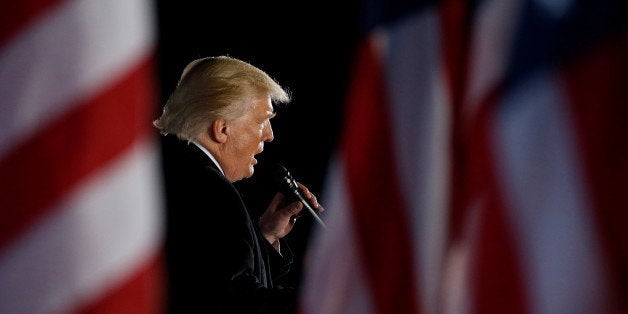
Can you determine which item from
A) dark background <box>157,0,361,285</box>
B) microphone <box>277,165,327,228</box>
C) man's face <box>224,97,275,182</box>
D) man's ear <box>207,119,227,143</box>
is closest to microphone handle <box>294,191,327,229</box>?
microphone <box>277,165,327,228</box>

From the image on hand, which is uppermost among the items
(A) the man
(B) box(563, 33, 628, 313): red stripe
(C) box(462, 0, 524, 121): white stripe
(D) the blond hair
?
(C) box(462, 0, 524, 121): white stripe

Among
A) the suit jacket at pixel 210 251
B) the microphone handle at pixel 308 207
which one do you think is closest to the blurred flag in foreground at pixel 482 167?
the suit jacket at pixel 210 251

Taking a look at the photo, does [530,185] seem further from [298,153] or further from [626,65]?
[298,153]

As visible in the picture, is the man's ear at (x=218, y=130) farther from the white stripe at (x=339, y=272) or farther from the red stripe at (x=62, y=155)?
the red stripe at (x=62, y=155)

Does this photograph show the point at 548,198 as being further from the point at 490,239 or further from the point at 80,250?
the point at 80,250

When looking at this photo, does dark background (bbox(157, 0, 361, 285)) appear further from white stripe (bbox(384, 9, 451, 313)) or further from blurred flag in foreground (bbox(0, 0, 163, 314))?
blurred flag in foreground (bbox(0, 0, 163, 314))

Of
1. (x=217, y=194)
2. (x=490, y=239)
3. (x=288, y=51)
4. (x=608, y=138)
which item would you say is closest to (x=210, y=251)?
(x=217, y=194)

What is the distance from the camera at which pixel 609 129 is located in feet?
2.89

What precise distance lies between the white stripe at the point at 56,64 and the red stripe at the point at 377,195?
31 cm

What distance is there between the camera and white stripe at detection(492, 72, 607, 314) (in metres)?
0.88

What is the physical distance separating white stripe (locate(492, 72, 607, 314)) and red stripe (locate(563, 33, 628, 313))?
0.04 ft

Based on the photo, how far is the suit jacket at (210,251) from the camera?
1.63 m

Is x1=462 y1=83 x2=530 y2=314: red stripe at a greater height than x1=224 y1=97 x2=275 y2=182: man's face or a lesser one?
greater

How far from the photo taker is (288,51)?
3484 mm
